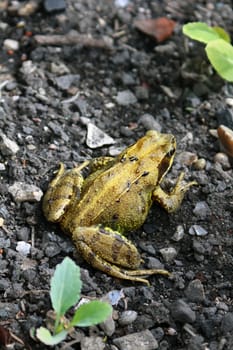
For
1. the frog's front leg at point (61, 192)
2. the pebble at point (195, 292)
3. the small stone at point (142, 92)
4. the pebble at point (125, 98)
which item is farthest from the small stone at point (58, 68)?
the pebble at point (195, 292)

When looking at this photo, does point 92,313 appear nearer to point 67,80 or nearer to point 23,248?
point 23,248

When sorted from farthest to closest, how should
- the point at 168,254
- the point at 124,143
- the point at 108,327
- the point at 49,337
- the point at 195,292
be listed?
the point at 124,143
the point at 168,254
the point at 195,292
the point at 108,327
the point at 49,337

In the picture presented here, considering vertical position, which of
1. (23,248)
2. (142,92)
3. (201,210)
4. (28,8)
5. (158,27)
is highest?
(158,27)

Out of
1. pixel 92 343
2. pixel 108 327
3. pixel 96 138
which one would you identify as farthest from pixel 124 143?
pixel 92 343

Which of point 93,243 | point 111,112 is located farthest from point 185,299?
point 111,112

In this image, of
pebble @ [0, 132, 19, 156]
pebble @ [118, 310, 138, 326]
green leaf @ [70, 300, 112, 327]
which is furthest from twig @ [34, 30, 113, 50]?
green leaf @ [70, 300, 112, 327]

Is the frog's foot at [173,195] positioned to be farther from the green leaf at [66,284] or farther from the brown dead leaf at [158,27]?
the brown dead leaf at [158,27]

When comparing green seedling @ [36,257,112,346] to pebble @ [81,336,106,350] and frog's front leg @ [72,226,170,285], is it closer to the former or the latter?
pebble @ [81,336,106,350]

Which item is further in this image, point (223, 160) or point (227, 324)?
point (223, 160)

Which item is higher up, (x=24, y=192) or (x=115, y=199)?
(x=115, y=199)
